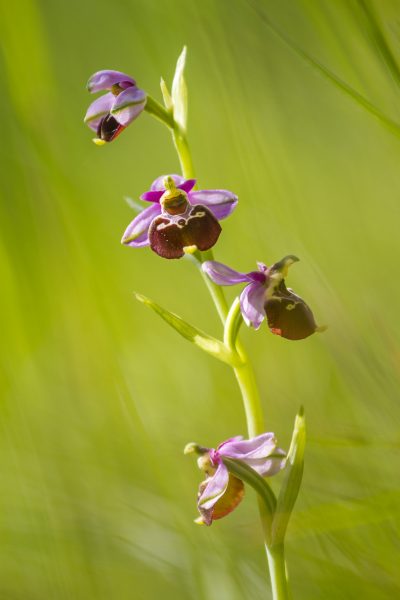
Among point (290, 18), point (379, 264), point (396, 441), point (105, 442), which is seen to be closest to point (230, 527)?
point (105, 442)

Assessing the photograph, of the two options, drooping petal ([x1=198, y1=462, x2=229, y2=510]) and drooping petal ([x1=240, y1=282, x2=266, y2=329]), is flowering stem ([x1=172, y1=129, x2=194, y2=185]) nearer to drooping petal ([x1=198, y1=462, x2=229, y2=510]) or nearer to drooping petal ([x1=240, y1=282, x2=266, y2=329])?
drooping petal ([x1=240, y1=282, x2=266, y2=329])

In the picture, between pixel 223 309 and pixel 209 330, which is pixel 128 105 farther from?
pixel 209 330

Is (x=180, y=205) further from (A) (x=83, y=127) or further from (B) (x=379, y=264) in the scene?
(A) (x=83, y=127)

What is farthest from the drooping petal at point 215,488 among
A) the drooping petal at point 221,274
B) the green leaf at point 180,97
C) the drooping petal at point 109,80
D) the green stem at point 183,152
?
the drooping petal at point 109,80

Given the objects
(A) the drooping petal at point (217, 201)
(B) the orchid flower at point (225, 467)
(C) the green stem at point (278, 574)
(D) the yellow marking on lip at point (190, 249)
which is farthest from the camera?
(A) the drooping petal at point (217, 201)

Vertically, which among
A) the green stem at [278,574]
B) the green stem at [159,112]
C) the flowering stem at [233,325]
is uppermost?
the green stem at [159,112]

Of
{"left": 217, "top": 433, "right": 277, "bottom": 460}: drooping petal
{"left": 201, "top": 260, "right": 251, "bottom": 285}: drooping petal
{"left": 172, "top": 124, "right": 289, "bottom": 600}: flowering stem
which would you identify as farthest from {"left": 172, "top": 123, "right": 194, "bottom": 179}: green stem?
{"left": 217, "top": 433, "right": 277, "bottom": 460}: drooping petal

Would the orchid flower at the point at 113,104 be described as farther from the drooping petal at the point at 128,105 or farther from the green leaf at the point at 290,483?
the green leaf at the point at 290,483

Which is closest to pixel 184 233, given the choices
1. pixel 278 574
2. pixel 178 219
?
pixel 178 219
